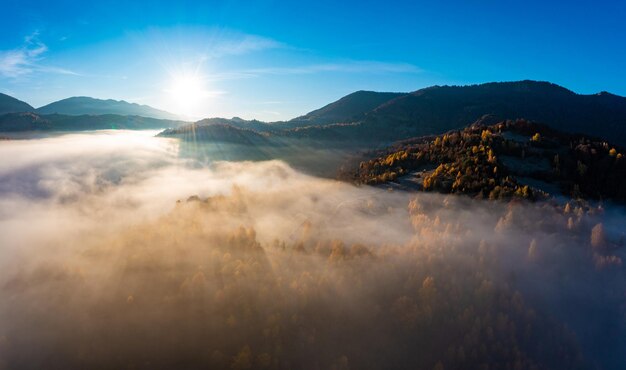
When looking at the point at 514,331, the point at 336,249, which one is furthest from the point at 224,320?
the point at 514,331

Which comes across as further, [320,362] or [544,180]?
[544,180]

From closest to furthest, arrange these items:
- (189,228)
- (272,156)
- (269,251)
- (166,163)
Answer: (269,251) → (189,228) → (272,156) → (166,163)

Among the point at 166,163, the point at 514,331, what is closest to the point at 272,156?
the point at 166,163

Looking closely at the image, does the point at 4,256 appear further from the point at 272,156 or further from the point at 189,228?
the point at 272,156

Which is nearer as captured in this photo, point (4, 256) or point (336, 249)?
point (336, 249)

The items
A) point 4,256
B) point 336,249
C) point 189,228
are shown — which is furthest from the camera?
point 4,256

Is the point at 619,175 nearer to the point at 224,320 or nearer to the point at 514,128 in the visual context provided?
the point at 514,128

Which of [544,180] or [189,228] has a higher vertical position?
[544,180]

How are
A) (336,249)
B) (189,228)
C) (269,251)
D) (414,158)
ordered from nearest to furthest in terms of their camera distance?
(336,249) → (269,251) → (189,228) → (414,158)

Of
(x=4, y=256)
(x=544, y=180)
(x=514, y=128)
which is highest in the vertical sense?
(x=514, y=128)
